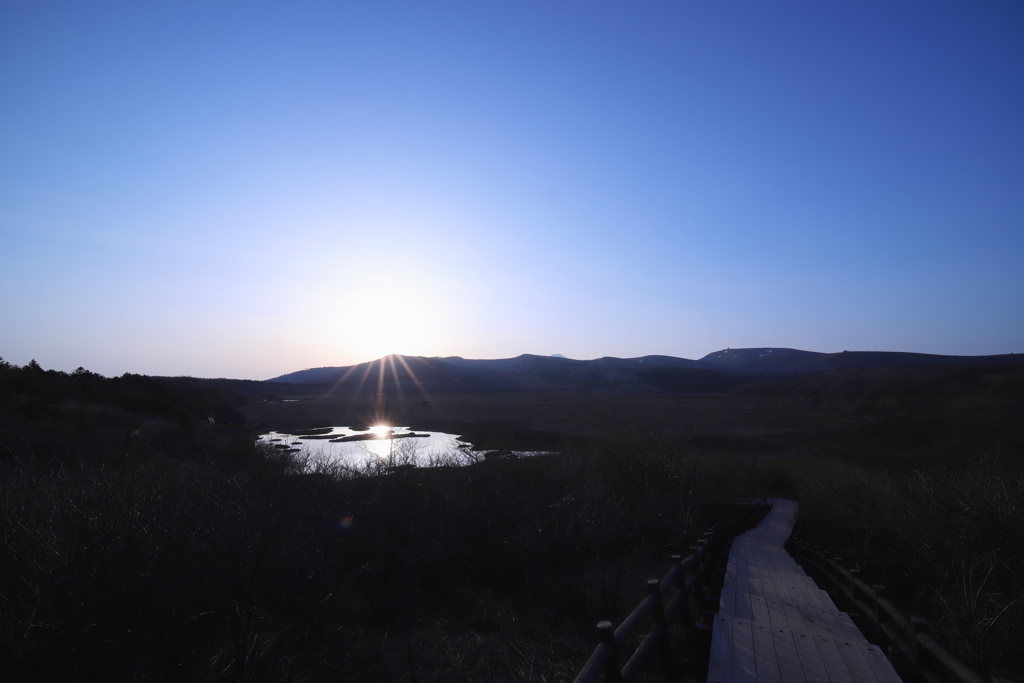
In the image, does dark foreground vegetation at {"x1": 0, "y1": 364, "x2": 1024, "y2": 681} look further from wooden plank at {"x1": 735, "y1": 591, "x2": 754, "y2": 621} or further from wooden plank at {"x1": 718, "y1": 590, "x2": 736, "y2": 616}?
wooden plank at {"x1": 735, "y1": 591, "x2": 754, "y2": 621}

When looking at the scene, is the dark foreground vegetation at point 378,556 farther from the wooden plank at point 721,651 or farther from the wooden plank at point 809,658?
the wooden plank at point 809,658

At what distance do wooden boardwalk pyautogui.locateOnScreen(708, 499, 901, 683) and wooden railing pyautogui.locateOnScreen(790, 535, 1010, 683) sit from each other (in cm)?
40

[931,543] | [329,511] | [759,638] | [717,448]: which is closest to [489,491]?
[329,511]

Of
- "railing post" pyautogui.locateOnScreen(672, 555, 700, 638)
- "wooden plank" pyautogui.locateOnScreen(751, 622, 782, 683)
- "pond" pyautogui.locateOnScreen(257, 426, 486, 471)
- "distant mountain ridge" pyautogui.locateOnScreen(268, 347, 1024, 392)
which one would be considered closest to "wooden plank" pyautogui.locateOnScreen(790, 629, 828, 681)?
"wooden plank" pyautogui.locateOnScreen(751, 622, 782, 683)

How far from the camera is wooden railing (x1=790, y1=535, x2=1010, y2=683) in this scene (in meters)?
5.65

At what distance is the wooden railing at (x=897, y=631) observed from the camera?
223 inches

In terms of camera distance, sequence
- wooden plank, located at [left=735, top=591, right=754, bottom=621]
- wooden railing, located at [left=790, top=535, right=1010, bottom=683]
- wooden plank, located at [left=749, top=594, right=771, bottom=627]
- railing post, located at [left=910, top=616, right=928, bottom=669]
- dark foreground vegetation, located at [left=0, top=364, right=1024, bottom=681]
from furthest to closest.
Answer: wooden plank, located at [left=735, top=591, right=754, bottom=621] < wooden plank, located at [left=749, top=594, right=771, bottom=627] < railing post, located at [left=910, top=616, right=928, bottom=669] < wooden railing, located at [left=790, top=535, right=1010, bottom=683] < dark foreground vegetation, located at [left=0, top=364, right=1024, bottom=681]

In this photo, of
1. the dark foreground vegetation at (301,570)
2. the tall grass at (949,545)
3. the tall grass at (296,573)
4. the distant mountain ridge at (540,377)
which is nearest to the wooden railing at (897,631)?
the tall grass at (949,545)

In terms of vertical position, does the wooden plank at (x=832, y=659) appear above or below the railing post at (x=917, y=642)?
below

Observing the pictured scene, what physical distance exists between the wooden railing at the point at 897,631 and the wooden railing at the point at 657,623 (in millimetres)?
2439

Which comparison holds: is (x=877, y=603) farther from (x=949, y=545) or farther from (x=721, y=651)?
(x=949, y=545)

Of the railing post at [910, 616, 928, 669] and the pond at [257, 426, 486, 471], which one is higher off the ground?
the railing post at [910, 616, 928, 669]

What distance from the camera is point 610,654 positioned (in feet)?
15.3

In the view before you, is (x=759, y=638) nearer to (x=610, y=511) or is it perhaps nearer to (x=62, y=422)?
(x=610, y=511)
